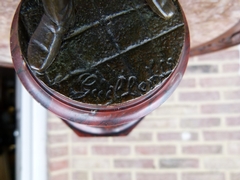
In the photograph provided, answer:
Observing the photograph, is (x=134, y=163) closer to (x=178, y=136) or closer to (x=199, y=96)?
(x=178, y=136)

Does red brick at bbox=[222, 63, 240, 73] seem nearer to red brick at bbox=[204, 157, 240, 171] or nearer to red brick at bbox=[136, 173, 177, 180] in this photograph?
red brick at bbox=[204, 157, 240, 171]

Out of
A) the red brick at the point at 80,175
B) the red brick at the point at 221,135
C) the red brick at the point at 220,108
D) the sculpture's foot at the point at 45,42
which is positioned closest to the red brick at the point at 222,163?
the red brick at the point at 221,135

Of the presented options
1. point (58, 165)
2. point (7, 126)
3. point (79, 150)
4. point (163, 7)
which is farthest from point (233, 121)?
point (7, 126)

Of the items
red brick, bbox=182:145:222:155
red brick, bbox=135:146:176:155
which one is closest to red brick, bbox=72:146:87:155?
red brick, bbox=135:146:176:155

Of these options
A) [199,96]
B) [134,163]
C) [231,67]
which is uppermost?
[231,67]
